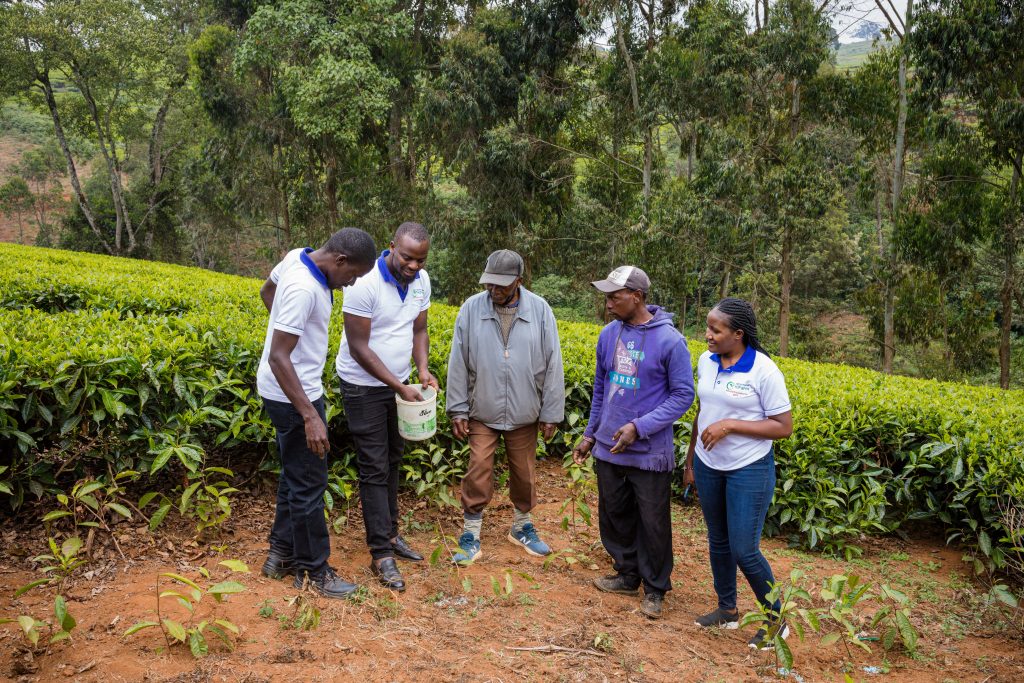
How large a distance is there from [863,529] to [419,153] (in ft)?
72.2

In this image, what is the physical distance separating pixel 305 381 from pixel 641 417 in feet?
5.67

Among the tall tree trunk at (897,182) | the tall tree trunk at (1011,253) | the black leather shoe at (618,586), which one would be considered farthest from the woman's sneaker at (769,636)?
the tall tree trunk at (897,182)

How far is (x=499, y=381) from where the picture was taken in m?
4.35

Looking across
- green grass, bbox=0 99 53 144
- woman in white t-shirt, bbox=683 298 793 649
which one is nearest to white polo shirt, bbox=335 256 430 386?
woman in white t-shirt, bbox=683 298 793 649

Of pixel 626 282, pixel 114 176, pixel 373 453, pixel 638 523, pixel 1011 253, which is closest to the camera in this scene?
pixel 626 282

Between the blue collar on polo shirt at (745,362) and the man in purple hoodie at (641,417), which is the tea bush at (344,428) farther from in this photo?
the blue collar on polo shirt at (745,362)

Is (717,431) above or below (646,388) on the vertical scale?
below

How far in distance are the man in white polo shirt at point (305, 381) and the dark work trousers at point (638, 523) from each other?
1462 millimetres

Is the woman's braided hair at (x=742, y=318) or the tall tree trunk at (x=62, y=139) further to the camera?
the tall tree trunk at (x=62, y=139)

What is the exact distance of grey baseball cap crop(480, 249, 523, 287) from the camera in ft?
13.7

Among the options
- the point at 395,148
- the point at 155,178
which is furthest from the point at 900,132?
the point at 155,178

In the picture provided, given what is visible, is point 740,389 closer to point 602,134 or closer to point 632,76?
point 632,76

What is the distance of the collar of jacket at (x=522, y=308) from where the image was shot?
436 cm

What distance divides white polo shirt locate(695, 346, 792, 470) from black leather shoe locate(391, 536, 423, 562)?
69.1 inches
